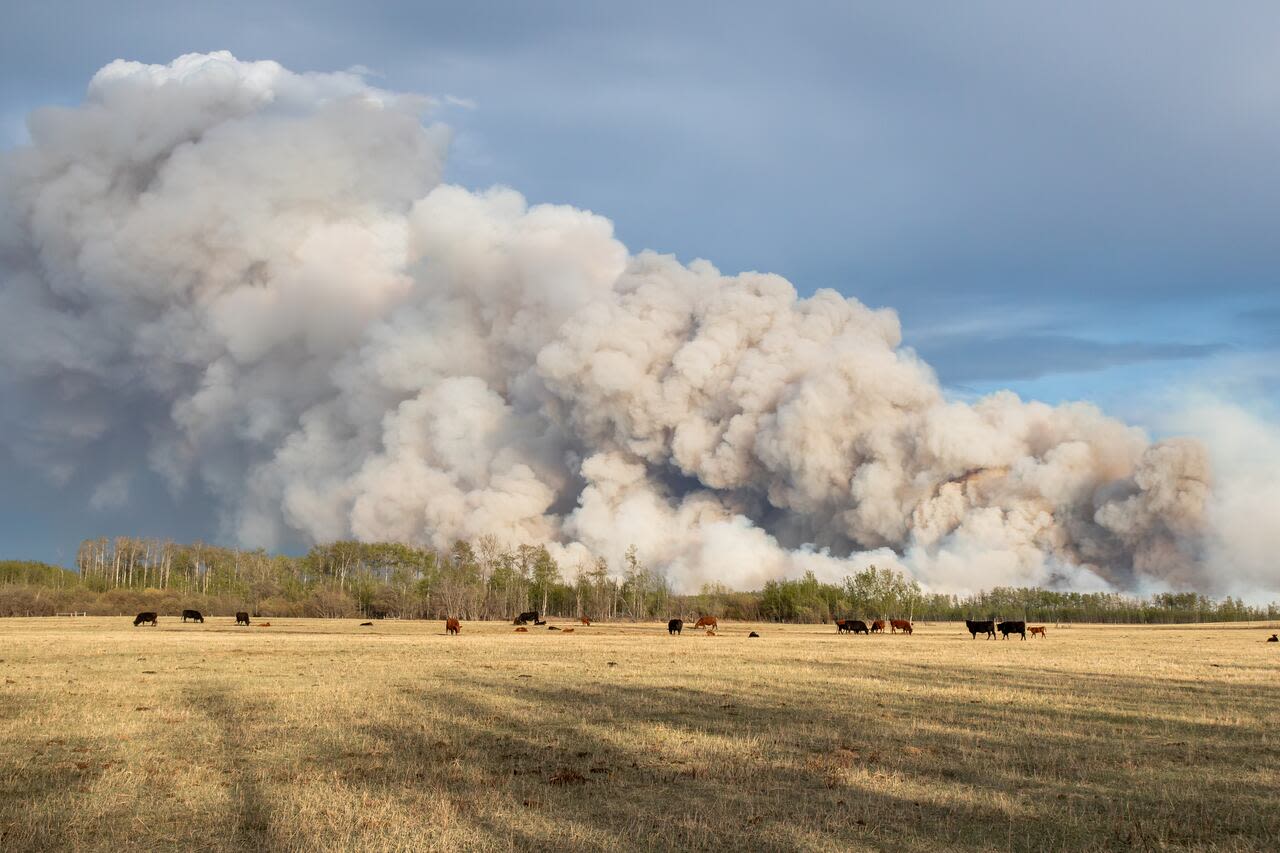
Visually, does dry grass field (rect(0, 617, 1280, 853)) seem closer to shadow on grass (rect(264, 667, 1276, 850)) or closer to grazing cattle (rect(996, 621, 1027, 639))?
shadow on grass (rect(264, 667, 1276, 850))

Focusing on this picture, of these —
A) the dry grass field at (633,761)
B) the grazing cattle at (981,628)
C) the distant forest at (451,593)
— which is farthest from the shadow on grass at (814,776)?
the distant forest at (451,593)

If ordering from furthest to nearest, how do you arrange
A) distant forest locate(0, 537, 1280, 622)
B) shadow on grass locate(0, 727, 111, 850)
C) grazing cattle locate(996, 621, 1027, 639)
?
distant forest locate(0, 537, 1280, 622) → grazing cattle locate(996, 621, 1027, 639) → shadow on grass locate(0, 727, 111, 850)

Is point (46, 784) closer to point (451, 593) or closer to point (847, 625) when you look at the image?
point (847, 625)

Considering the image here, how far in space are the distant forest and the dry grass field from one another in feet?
292

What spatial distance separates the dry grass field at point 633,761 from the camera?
10500mm

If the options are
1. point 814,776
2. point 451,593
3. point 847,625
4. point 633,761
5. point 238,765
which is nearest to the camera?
point 814,776

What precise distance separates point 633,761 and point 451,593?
105859 mm

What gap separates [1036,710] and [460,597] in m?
100

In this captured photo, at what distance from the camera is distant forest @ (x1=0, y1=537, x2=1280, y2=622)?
371 ft

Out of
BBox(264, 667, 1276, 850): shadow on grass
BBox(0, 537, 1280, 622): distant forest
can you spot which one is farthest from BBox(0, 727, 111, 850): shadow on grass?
BBox(0, 537, 1280, 622): distant forest

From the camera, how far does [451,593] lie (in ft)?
384

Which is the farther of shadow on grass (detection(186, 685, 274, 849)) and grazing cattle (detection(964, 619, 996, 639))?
grazing cattle (detection(964, 619, 996, 639))

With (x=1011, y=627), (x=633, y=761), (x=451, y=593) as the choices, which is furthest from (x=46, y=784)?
(x=451, y=593)

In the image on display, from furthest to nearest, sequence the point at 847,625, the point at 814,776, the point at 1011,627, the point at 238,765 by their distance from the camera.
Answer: the point at 847,625 → the point at 1011,627 → the point at 238,765 → the point at 814,776
